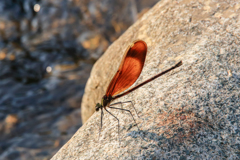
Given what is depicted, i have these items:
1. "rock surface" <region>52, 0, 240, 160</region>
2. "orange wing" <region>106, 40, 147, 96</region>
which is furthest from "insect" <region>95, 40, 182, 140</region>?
"rock surface" <region>52, 0, 240, 160</region>

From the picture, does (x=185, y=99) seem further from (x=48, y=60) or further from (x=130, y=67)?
(x=48, y=60)

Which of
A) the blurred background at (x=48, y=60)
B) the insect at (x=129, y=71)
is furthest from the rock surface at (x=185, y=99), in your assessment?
the blurred background at (x=48, y=60)

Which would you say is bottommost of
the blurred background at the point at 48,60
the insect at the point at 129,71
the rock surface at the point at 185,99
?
the rock surface at the point at 185,99

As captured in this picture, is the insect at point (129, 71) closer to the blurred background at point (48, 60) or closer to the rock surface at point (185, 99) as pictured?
the rock surface at point (185, 99)

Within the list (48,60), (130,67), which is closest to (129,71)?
(130,67)

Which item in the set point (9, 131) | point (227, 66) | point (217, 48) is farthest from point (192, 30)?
point (9, 131)

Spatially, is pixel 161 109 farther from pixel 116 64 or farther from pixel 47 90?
pixel 47 90

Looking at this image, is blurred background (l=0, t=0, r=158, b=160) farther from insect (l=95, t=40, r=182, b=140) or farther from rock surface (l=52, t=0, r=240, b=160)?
rock surface (l=52, t=0, r=240, b=160)
